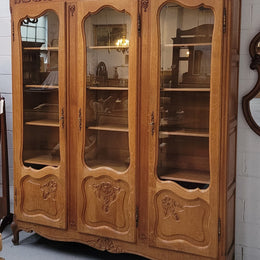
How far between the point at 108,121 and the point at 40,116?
62cm

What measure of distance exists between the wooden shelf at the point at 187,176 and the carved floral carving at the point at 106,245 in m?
0.66

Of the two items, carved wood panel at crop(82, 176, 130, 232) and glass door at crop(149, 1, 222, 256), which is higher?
glass door at crop(149, 1, 222, 256)

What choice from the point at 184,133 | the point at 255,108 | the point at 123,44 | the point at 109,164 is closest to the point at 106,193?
the point at 109,164

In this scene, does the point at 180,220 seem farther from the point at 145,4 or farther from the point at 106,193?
the point at 145,4

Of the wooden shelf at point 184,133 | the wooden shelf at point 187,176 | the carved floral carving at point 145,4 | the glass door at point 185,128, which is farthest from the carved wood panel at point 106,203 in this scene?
the carved floral carving at point 145,4

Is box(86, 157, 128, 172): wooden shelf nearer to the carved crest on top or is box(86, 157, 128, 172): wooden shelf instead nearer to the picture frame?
the picture frame

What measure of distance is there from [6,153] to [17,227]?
26.3 inches

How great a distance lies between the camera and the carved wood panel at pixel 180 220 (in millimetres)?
3012

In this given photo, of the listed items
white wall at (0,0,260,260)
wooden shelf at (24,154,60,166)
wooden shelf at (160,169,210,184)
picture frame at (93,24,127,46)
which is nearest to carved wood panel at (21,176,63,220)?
wooden shelf at (24,154,60,166)

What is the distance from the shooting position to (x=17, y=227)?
12.2ft

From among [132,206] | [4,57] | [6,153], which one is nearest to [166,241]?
[132,206]

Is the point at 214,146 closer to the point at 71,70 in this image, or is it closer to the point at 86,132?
the point at 86,132

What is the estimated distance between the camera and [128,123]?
320 cm

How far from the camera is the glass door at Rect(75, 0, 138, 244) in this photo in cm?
317
